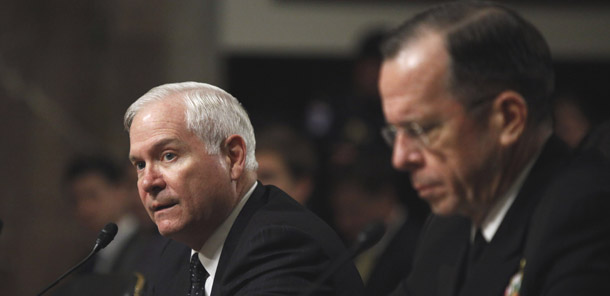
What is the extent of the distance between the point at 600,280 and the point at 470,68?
53 cm

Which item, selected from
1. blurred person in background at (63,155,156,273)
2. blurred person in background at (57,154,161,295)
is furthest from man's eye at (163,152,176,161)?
blurred person in background at (63,155,156,273)

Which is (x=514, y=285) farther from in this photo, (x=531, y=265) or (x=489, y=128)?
(x=489, y=128)

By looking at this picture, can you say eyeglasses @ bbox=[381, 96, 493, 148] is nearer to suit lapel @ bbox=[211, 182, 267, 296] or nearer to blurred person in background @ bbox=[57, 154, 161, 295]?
suit lapel @ bbox=[211, 182, 267, 296]

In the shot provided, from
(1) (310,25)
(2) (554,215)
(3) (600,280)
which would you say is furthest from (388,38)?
(1) (310,25)

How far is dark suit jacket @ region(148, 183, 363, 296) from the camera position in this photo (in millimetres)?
2383

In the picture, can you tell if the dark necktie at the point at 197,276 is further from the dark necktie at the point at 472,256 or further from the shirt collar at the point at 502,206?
the shirt collar at the point at 502,206

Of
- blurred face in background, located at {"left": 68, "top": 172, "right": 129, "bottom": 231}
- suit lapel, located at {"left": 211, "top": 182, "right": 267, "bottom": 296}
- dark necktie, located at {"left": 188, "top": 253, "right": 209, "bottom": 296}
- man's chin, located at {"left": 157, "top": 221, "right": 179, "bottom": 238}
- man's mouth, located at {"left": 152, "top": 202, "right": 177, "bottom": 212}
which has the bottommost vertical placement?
blurred face in background, located at {"left": 68, "top": 172, "right": 129, "bottom": 231}

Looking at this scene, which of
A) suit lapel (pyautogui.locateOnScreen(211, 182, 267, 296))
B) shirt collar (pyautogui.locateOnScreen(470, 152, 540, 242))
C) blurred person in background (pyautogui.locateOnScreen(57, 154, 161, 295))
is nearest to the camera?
shirt collar (pyautogui.locateOnScreen(470, 152, 540, 242))

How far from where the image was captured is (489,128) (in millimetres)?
2033

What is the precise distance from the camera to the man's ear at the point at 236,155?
2.62 meters

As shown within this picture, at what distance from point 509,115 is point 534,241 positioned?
11.4 inches

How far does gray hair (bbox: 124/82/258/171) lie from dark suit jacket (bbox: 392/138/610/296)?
60cm

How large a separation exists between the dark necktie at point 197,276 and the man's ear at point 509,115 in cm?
100

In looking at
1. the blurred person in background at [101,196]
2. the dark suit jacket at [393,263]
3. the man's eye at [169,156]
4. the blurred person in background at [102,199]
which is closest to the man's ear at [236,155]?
the man's eye at [169,156]
